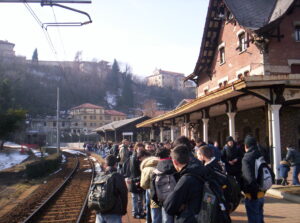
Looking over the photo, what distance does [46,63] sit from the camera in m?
116

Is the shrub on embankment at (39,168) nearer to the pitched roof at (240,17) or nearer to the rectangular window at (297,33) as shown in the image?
the pitched roof at (240,17)

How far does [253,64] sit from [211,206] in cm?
1451

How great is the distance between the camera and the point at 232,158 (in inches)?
294

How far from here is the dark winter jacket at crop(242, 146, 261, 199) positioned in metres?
4.82

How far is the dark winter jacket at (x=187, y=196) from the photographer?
3.23 metres

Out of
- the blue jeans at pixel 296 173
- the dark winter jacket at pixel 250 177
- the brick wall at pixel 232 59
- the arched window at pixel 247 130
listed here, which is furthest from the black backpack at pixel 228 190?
the arched window at pixel 247 130

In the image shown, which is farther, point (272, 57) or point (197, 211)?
point (272, 57)

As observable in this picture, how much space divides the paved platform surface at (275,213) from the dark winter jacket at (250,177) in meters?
1.57

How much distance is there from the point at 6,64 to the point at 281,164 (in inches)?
3922

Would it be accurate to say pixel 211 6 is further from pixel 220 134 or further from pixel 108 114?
pixel 108 114

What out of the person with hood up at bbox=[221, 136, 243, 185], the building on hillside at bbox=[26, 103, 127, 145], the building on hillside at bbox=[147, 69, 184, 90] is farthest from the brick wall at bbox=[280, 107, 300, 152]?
the building on hillside at bbox=[147, 69, 184, 90]

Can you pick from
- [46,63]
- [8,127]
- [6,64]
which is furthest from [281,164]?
[46,63]

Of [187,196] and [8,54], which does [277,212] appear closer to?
[187,196]

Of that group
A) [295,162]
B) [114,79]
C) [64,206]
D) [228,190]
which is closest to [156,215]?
[228,190]
